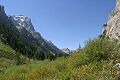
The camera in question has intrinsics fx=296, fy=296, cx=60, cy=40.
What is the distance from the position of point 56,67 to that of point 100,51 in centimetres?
354

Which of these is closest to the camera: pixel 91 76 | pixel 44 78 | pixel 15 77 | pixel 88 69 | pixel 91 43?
pixel 91 76

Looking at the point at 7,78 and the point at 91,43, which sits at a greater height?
the point at 91,43

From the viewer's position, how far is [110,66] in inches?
570

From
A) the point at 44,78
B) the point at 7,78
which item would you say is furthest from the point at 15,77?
the point at 44,78

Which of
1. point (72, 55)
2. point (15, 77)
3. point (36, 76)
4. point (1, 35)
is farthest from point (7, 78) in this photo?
point (1, 35)

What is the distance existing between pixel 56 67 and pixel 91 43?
3045 mm

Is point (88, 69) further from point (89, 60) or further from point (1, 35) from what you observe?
point (1, 35)

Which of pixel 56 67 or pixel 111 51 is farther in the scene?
pixel 56 67

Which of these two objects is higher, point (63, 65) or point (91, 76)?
point (63, 65)

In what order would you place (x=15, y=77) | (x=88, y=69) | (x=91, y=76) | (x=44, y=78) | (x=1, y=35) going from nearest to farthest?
(x=91, y=76) < (x=88, y=69) < (x=44, y=78) < (x=15, y=77) < (x=1, y=35)

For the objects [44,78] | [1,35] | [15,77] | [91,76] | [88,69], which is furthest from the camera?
[1,35]

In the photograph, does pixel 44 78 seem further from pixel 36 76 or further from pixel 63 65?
pixel 63 65

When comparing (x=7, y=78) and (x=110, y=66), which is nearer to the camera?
(x=110, y=66)

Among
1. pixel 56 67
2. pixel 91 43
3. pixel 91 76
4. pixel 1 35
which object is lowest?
pixel 91 76
